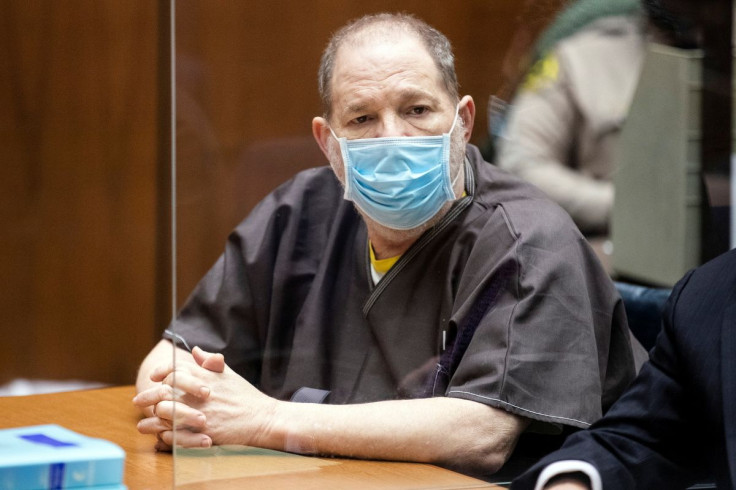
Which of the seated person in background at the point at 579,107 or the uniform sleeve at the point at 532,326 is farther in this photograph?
the seated person in background at the point at 579,107

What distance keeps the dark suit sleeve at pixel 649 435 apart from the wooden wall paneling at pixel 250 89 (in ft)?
1.52

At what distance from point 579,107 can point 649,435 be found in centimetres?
57

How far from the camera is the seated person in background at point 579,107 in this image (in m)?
1.75

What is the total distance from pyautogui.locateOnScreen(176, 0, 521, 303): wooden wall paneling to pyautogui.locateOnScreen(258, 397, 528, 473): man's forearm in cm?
26

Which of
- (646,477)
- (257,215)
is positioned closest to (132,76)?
(257,215)

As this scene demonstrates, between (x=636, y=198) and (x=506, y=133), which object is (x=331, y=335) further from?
(x=636, y=198)

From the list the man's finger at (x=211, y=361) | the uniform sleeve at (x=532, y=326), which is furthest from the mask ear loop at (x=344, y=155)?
the man's finger at (x=211, y=361)

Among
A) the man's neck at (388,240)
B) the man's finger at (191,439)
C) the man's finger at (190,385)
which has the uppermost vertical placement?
the man's neck at (388,240)

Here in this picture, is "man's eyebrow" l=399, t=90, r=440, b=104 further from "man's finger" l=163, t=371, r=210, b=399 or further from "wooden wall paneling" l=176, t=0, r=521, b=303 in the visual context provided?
"man's finger" l=163, t=371, r=210, b=399

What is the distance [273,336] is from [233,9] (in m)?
0.50

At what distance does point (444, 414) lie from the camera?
1625 mm

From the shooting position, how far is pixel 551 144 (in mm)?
1764

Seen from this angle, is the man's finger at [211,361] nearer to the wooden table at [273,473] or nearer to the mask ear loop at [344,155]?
the wooden table at [273,473]

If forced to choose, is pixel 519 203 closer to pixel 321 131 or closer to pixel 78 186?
pixel 321 131
